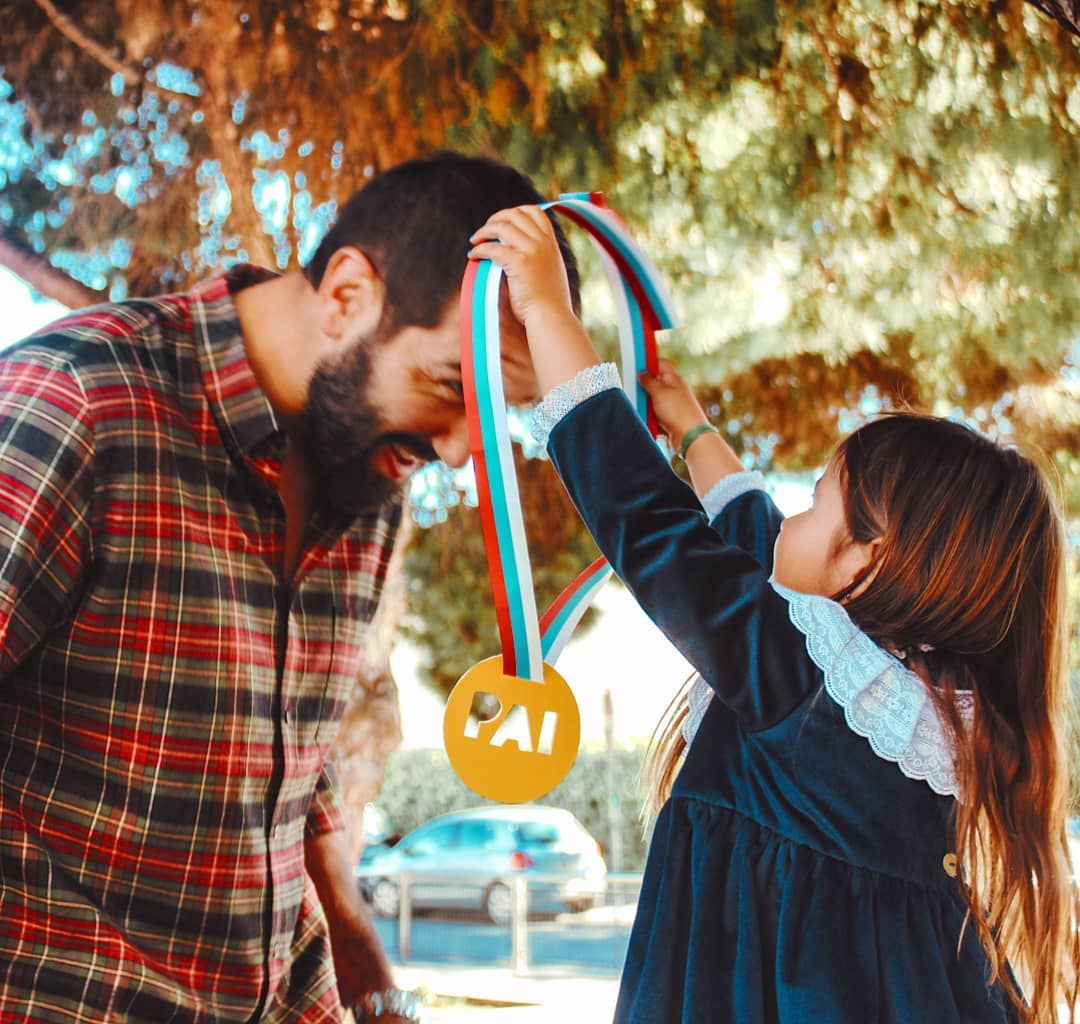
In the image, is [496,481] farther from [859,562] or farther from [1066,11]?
[1066,11]

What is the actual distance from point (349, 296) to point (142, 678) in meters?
0.55

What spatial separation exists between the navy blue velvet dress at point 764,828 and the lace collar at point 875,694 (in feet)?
0.04

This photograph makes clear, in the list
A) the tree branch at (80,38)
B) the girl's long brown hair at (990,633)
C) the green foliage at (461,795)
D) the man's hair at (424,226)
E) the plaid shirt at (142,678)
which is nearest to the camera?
the plaid shirt at (142,678)

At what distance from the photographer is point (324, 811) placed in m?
1.54

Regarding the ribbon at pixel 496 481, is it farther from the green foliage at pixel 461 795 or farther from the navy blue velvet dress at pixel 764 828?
the green foliage at pixel 461 795

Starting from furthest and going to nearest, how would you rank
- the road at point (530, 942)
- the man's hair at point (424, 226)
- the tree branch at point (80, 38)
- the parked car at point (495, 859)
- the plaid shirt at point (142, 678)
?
the parked car at point (495, 859), the road at point (530, 942), the tree branch at point (80, 38), the man's hair at point (424, 226), the plaid shirt at point (142, 678)

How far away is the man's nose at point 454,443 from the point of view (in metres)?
1.47

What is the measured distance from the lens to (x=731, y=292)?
143 inches

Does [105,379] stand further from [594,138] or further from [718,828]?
[594,138]

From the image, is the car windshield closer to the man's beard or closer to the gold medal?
the man's beard

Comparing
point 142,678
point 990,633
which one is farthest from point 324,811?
point 990,633

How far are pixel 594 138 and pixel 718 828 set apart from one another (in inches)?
98.1

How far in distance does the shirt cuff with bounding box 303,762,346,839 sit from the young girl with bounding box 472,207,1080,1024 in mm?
474

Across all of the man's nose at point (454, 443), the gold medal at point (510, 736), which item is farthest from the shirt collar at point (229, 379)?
the gold medal at point (510, 736)
